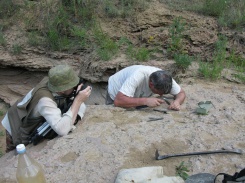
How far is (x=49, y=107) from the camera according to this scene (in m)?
2.99

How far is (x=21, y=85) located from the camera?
7.02 metres

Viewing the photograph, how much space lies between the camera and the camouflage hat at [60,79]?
305cm

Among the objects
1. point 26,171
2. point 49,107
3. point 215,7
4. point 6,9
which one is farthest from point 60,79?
point 6,9

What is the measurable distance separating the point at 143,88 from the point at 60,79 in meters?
1.47

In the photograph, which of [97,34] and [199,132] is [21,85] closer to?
[97,34]

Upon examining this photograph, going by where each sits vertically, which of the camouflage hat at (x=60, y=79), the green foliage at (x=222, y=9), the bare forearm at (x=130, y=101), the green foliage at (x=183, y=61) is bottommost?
the bare forearm at (x=130, y=101)

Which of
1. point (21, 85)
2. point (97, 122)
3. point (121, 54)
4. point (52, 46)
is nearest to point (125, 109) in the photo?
point (97, 122)

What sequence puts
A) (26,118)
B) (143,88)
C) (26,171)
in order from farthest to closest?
(143,88) → (26,118) → (26,171)

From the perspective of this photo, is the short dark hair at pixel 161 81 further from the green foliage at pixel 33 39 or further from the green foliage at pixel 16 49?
the green foliage at pixel 16 49

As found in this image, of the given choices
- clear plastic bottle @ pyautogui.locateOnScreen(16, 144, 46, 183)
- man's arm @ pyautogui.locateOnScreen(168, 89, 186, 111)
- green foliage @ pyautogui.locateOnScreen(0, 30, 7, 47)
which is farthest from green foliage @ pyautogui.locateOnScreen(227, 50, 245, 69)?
green foliage @ pyautogui.locateOnScreen(0, 30, 7, 47)

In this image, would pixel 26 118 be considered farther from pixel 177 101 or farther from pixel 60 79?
pixel 177 101

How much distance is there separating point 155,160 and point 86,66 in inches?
144

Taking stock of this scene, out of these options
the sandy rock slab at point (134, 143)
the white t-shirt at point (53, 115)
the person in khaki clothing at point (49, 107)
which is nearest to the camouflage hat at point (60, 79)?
the person in khaki clothing at point (49, 107)

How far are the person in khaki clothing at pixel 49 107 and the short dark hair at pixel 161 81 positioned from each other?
2.91 feet
